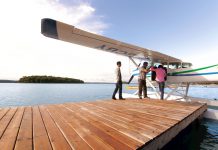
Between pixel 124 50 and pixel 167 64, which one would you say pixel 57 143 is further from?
pixel 167 64

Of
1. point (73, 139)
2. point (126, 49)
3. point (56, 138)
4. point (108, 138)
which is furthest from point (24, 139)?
point (126, 49)

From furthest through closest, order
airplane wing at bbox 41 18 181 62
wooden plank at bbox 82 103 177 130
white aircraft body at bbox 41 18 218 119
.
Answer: white aircraft body at bbox 41 18 218 119, airplane wing at bbox 41 18 181 62, wooden plank at bbox 82 103 177 130

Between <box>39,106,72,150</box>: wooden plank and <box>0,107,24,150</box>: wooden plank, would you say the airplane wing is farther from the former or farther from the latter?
<box>39,106,72,150</box>: wooden plank

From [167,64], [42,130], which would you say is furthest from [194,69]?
[42,130]

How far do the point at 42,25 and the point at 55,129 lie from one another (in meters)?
2.84

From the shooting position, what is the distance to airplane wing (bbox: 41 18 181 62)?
13.3 ft

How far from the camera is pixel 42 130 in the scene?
7.52ft

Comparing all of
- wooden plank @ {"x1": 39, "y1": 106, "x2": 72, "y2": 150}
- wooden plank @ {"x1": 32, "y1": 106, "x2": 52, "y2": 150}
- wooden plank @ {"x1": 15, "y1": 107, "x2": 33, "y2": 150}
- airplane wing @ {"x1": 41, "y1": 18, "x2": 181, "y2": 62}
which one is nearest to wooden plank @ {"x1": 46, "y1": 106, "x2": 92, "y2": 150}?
wooden plank @ {"x1": 39, "y1": 106, "x2": 72, "y2": 150}

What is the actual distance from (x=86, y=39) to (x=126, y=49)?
2.53 m

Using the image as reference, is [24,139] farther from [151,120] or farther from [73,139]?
[151,120]

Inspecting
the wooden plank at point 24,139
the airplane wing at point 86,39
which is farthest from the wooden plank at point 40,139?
the airplane wing at point 86,39

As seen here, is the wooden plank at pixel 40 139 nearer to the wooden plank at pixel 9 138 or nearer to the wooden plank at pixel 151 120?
the wooden plank at pixel 9 138

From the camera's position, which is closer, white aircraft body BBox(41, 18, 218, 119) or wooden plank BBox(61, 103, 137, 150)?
wooden plank BBox(61, 103, 137, 150)

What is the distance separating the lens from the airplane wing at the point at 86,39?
405cm
